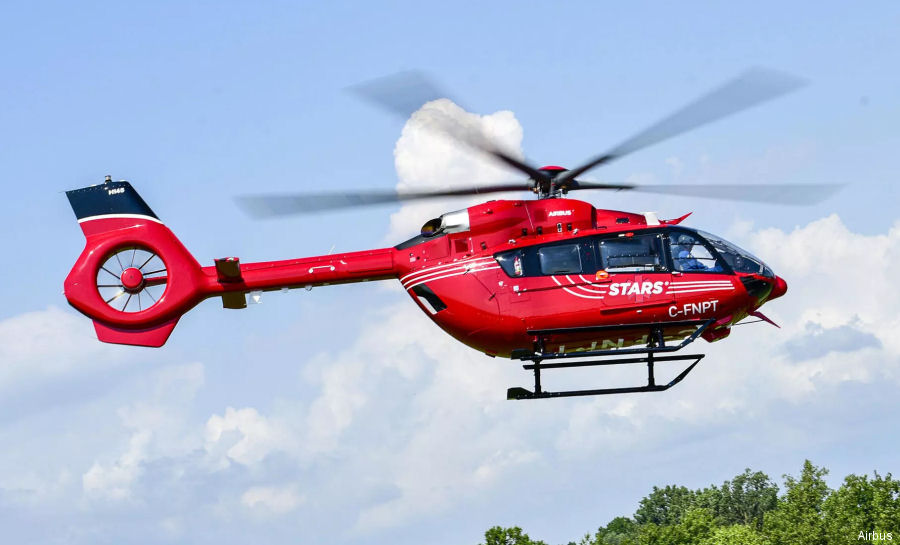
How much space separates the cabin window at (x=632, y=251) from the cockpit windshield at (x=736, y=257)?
1.19 meters

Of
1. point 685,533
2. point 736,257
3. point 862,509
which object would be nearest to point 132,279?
point 736,257

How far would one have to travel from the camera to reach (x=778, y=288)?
30.9 metres

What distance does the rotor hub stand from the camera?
31.7m

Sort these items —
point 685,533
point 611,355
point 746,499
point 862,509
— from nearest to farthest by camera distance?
point 611,355 → point 862,509 → point 685,533 → point 746,499

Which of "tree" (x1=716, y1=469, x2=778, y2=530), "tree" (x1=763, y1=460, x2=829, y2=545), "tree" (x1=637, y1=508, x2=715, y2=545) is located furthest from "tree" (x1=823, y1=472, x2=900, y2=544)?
"tree" (x1=716, y1=469, x2=778, y2=530)

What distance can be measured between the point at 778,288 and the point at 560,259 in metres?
5.35

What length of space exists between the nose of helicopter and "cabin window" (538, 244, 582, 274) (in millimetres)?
4821

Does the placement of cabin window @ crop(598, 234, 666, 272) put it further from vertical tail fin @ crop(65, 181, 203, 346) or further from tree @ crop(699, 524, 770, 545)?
tree @ crop(699, 524, 770, 545)

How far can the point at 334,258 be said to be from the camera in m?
31.1

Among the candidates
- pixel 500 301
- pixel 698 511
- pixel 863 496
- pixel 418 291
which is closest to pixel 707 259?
pixel 500 301

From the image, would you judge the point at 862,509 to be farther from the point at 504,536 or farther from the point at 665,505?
the point at 665,505

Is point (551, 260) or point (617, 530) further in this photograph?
point (617, 530)

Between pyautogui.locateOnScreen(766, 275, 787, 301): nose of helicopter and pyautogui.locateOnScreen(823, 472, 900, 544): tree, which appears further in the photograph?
pyautogui.locateOnScreen(823, 472, 900, 544): tree

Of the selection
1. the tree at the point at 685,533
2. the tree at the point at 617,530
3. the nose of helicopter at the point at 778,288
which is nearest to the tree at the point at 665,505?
the tree at the point at 617,530
